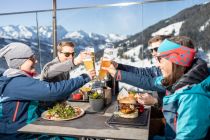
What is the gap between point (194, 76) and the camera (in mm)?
1807

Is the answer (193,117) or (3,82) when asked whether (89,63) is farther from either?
(193,117)

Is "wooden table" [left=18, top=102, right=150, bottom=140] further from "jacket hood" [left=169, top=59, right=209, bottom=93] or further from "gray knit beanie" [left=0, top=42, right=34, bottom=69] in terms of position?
"gray knit beanie" [left=0, top=42, right=34, bottom=69]

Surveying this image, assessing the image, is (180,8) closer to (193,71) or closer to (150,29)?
(150,29)

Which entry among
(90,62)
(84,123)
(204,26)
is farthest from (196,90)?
(204,26)

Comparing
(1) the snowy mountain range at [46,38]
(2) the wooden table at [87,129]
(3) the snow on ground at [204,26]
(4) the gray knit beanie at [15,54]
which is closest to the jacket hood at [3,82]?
(4) the gray knit beanie at [15,54]

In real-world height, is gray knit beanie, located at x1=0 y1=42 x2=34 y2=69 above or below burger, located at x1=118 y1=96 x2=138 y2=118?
above

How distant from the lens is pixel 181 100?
1.72 meters

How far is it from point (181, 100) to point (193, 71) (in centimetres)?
22

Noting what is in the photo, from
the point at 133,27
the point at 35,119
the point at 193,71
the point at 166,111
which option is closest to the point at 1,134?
the point at 35,119

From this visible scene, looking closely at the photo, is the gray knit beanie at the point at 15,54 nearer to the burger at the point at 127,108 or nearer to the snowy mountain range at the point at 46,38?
the burger at the point at 127,108

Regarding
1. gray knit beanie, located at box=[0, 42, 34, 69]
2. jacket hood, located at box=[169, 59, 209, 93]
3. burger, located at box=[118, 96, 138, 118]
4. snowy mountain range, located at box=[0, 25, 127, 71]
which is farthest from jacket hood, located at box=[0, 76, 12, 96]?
snowy mountain range, located at box=[0, 25, 127, 71]

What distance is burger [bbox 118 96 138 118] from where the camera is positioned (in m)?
2.24

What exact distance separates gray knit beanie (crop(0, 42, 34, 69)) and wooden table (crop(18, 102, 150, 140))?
1.62 feet

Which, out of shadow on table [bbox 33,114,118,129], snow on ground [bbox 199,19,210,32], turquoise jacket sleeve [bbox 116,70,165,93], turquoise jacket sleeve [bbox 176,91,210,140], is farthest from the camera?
snow on ground [bbox 199,19,210,32]
